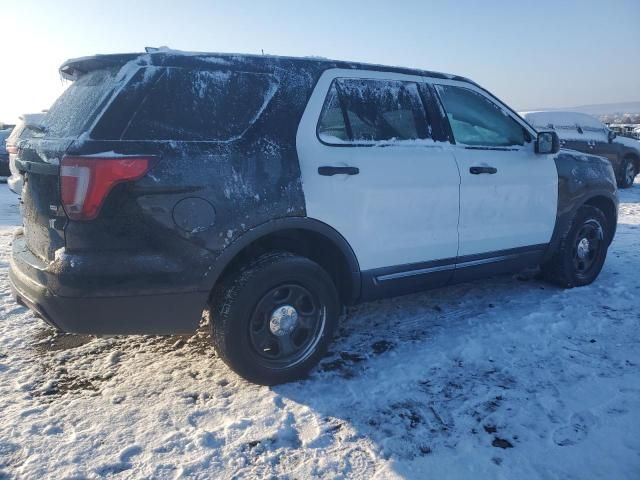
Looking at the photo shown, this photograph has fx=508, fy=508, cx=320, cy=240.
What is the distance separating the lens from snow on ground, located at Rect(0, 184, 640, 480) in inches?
94.3

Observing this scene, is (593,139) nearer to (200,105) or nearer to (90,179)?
(200,105)

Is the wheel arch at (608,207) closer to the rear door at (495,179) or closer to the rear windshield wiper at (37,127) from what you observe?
the rear door at (495,179)

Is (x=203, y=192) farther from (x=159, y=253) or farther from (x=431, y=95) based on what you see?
(x=431, y=95)

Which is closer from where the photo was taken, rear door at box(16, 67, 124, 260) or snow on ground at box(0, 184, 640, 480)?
snow on ground at box(0, 184, 640, 480)

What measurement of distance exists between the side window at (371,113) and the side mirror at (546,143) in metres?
1.11

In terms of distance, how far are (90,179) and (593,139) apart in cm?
1249

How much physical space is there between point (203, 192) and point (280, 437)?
1326 mm

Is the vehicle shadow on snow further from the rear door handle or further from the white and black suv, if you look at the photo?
the rear door handle

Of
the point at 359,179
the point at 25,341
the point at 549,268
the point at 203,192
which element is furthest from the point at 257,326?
the point at 549,268

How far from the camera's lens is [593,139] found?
1213 centimetres

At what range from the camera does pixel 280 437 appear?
2594 mm

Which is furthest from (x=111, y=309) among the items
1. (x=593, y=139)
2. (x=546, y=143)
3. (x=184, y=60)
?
(x=593, y=139)

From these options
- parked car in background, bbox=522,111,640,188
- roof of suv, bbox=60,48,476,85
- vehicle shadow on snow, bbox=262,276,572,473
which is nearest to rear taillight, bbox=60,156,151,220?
roof of suv, bbox=60,48,476,85

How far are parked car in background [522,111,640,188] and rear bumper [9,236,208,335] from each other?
10839 mm
